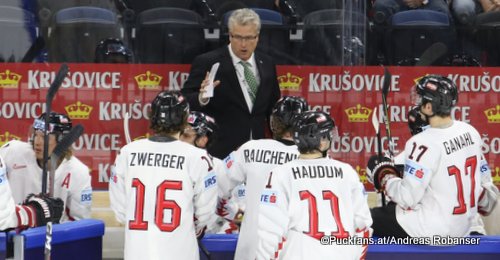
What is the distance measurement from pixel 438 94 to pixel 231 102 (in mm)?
1567

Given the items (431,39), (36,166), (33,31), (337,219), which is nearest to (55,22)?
(33,31)

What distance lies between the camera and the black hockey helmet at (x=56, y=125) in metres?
6.16

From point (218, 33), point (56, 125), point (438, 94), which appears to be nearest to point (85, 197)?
point (56, 125)

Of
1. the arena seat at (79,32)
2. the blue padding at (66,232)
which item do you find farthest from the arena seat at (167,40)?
the blue padding at (66,232)

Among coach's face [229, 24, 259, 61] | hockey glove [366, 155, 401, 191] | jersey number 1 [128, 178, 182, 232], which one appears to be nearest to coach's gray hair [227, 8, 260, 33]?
coach's face [229, 24, 259, 61]

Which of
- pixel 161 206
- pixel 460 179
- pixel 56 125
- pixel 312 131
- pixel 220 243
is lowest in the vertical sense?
pixel 220 243

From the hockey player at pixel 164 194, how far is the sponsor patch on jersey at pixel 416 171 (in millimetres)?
925

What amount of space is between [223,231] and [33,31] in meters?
1.78

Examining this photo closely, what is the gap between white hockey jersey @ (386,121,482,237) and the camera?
5414 mm

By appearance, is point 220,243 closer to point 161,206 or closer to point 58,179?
point 161,206

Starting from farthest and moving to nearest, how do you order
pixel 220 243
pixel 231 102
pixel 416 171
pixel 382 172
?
pixel 231 102
pixel 382 172
pixel 220 243
pixel 416 171

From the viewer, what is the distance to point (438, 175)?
5.46 m

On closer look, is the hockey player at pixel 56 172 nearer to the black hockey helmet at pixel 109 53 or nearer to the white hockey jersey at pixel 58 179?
the white hockey jersey at pixel 58 179

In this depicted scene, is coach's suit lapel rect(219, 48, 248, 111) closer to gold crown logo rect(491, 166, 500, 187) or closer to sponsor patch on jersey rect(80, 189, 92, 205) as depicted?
sponsor patch on jersey rect(80, 189, 92, 205)
